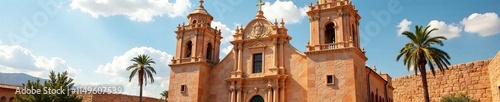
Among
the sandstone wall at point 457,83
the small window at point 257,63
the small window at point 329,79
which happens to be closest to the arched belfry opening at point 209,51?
the small window at point 257,63

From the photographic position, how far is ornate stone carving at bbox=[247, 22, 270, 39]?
3238 centimetres

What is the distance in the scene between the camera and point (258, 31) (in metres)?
32.6

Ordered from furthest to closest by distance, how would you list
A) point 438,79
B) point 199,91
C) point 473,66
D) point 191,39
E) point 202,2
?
point 438,79
point 473,66
point 202,2
point 191,39
point 199,91

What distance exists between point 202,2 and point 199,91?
9.07m

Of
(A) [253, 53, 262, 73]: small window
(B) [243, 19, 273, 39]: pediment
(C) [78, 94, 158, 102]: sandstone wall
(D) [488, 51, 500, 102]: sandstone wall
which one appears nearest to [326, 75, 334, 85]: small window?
(A) [253, 53, 262, 73]: small window

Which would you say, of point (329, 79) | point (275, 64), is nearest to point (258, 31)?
point (275, 64)

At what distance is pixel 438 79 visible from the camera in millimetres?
45094

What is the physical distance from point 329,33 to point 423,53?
24.1 ft

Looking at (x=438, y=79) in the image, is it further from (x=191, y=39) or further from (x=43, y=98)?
(x=43, y=98)

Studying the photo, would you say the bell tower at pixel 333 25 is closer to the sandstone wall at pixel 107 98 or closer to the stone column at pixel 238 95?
the stone column at pixel 238 95

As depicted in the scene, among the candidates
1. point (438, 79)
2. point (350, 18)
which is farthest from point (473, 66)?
point (350, 18)

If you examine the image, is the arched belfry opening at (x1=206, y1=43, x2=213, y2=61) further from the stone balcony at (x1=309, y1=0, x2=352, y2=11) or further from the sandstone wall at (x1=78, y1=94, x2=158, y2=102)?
the sandstone wall at (x1=78, y1=94, x2=158, y2=102)

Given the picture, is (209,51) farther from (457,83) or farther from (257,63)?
(457,83)

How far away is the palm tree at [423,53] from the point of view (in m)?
25.8
